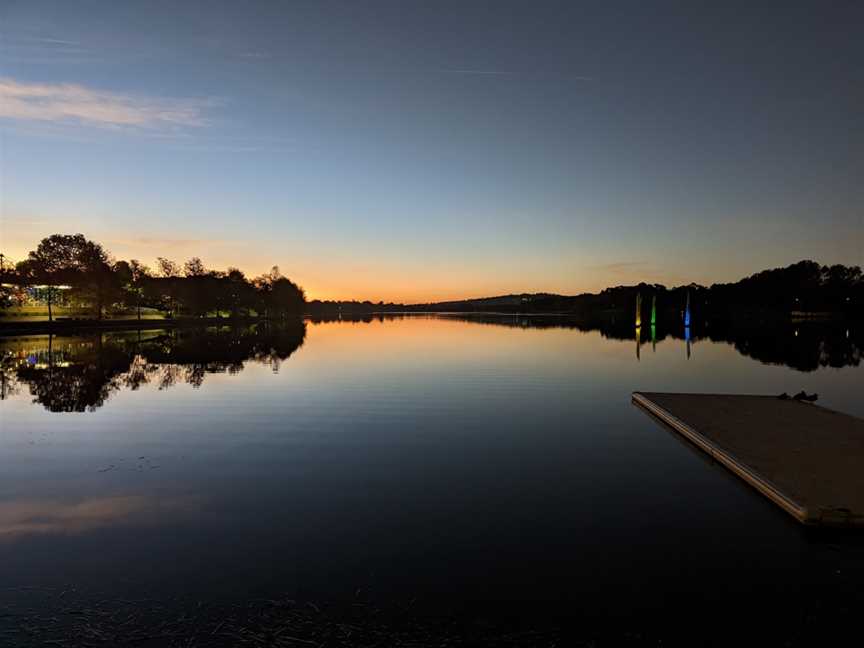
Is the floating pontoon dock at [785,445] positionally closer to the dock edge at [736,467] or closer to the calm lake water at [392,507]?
the dock edge at [736,467]

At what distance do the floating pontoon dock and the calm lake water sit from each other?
17.5 inches

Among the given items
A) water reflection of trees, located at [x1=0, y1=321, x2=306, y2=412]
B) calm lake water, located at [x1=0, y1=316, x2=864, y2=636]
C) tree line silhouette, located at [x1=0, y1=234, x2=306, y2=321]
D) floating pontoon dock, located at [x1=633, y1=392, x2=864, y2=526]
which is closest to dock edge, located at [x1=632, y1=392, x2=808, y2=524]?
floating pontoon dock, located at [x1=633, y1=392, x2=864, y2=526]

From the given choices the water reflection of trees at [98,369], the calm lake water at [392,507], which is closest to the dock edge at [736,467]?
the calm lake water at [392,507]

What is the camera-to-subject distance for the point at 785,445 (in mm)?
14422

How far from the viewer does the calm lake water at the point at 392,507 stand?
7.86 meters

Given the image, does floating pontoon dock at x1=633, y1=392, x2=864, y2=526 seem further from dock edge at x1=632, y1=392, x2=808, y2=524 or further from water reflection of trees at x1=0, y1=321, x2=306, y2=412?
water reflection of trees at x1=0, y1=321, x2=306, y2=412

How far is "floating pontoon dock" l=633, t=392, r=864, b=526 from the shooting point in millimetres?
10148

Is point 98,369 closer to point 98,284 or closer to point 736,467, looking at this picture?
point 736,467

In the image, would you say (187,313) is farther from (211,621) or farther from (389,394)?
(211,621)

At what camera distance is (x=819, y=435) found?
51.1 feet

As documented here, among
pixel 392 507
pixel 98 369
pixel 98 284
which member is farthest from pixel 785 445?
pixel 98 284

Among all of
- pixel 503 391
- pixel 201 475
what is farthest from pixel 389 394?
pixel 201 475

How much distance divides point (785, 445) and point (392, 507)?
38.6 ft

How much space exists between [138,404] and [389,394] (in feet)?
39.4
